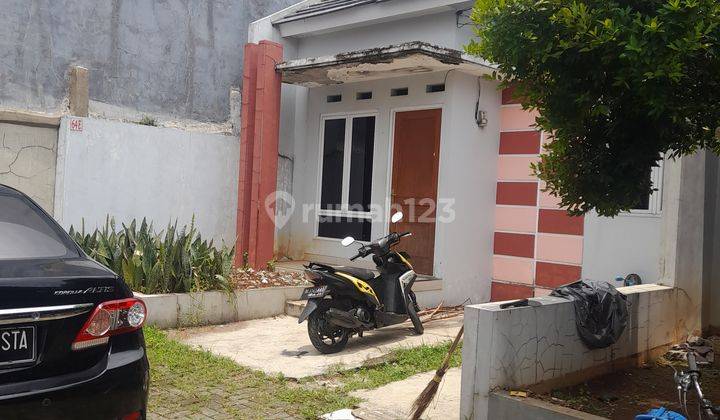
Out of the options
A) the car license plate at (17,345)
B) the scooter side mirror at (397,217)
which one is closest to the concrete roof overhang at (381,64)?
the scooter side mirror at (397,217)

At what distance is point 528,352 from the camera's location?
4.90 meters

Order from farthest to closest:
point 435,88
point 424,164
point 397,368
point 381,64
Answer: point 424,164 < point 435,88 < point 381,64 < point 397,368

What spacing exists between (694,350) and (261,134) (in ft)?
20.5

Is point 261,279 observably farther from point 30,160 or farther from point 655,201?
point 655,201

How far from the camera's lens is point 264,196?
9867 millimetres

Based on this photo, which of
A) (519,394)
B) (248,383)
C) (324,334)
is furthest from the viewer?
(324,334)

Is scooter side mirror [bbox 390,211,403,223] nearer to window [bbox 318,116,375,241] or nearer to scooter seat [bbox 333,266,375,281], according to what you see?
scooter seat [bbox 333,266,375,281]

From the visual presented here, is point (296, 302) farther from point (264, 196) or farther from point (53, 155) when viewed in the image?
point (53, 155)

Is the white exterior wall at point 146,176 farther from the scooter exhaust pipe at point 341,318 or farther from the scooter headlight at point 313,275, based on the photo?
the scooter exhaust pipe at point 341,318

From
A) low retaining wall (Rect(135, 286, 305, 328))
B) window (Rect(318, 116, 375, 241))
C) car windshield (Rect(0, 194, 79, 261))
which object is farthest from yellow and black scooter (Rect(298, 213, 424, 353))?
car windshield (Rect(0, 194, 79, 261))

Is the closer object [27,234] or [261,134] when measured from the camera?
[27,234]

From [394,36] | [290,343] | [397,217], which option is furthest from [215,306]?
[394,36]

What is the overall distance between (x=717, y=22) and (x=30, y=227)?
3.74 m

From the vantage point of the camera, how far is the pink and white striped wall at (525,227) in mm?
9000
